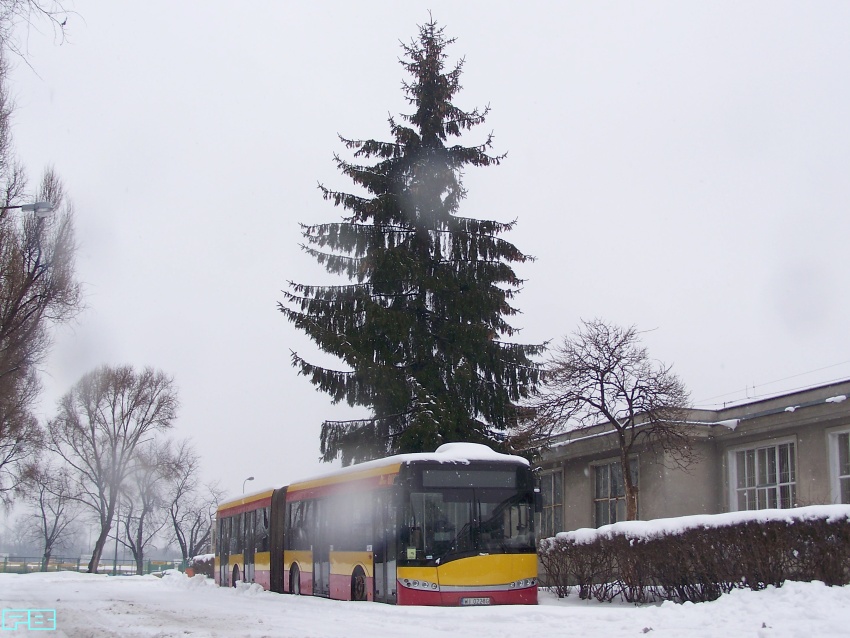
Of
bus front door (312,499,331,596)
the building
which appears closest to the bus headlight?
bus front door (312,499,331,596)

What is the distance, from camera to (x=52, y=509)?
8575 cm

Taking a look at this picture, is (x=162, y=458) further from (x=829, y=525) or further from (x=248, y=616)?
(x=829, y=525)

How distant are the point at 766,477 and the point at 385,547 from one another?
12.5 meters

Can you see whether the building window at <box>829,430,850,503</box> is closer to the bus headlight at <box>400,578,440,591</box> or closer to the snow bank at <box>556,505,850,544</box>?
the snow bank at <box>556,505,850,544</box>

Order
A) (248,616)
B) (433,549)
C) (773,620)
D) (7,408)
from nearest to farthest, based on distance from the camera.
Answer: (773,620), (248,616), (433,549), (7,408)

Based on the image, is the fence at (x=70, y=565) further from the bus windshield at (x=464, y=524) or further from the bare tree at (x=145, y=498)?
the bus windshield at (x=464, y=524)

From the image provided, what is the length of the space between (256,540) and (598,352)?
38.7 ft

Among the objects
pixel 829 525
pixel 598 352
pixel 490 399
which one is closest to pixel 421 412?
pixel 490 399

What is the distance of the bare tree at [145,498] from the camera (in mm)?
66562

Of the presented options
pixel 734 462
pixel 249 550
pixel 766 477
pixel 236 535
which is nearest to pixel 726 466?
pixel 734 462

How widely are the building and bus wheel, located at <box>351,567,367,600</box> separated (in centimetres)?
1096

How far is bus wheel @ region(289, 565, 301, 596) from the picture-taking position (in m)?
24.2

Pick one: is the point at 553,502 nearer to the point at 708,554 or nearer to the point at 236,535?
the point at 236,535

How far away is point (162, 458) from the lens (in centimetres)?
6725
